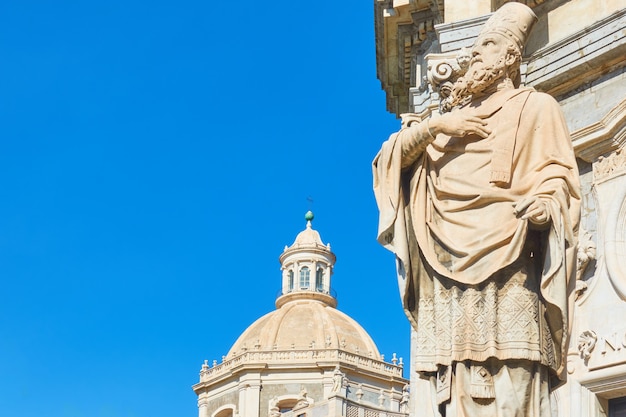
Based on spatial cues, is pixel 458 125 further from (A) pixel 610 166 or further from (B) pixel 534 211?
(A) pixel 610 166

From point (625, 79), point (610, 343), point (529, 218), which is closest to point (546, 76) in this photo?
point (625, 79)

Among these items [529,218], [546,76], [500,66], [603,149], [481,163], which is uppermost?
[546,76]

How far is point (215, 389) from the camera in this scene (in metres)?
82.6

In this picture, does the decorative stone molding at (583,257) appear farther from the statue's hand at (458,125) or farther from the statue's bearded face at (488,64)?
the statue's hand at (458,125)

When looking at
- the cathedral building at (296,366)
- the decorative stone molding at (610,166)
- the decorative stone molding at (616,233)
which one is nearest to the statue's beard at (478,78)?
the decorative stone molding at (616,233)

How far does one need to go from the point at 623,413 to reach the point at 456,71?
20.6ft

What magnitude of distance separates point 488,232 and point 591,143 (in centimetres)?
668

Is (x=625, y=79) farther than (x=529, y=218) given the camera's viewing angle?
Yes

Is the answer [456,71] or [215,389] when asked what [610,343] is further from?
[215,389]

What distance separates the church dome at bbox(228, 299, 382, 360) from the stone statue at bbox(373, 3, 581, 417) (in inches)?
2928

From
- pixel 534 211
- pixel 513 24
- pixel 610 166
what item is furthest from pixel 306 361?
pixel 534 211

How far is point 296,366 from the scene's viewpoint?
79.9 metres

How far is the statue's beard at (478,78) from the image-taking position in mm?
7051

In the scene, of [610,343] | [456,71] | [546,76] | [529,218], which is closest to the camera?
[529,218]
